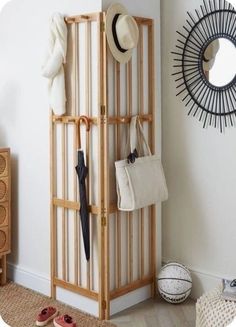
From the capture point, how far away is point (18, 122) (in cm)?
393

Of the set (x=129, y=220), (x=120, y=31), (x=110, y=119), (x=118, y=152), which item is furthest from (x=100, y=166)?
(x=120, y=31)

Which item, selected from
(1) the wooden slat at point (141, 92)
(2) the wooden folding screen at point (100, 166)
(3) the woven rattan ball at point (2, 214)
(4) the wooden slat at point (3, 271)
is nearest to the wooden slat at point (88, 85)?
(2) the wooden folding screen at point (100, 166)

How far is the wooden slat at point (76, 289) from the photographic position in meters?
3.42

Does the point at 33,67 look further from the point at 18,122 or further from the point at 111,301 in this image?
the point at 111,301

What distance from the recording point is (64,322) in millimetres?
3201

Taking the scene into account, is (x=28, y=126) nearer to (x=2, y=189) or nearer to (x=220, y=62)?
(x=2, y=189)

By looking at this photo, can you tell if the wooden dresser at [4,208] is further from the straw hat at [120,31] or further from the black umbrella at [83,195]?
the straw hat at [120,31]

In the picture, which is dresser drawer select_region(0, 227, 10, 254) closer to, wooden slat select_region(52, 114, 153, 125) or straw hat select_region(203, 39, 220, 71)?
wooden slat select_region(52, 114, 153, 125)

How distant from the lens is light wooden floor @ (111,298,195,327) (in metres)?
3.28

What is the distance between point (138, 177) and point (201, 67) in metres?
0.81

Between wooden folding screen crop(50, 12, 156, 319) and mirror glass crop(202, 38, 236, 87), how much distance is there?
371mm

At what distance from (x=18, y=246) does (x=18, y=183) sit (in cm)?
47

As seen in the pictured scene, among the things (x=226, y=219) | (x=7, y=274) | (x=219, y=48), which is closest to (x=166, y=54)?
(x=219, y=48)

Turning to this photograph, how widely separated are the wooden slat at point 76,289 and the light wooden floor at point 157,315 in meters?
0.18
